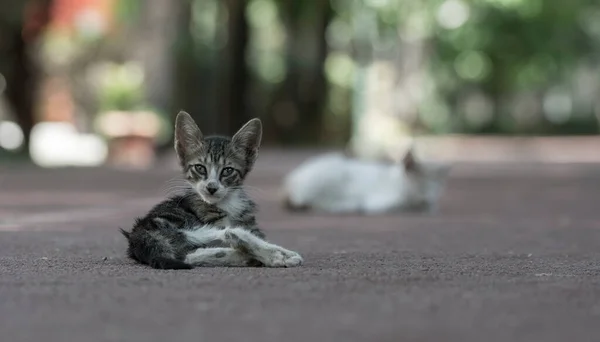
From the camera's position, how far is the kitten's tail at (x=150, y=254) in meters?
6.45

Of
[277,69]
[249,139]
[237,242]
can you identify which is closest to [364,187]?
[249,139]

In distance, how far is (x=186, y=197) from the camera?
7.06 m

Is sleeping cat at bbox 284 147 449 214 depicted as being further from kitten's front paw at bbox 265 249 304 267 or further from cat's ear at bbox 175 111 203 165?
kitten's front paw at bbox 265 249 304 267

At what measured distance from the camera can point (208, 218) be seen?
6.97m

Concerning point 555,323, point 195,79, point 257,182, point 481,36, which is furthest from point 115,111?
point 555,323

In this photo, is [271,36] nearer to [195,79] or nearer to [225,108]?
[195,79]

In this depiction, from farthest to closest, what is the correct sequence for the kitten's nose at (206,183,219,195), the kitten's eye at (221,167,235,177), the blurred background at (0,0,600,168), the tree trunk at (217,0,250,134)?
1. the tree trunk at (217,0,250,134)
2. the blurred background at (0,0,600,168)
3. the kitten's eye at (221,167,235,177)
4. the kitten's nose at (206,183,219,195)

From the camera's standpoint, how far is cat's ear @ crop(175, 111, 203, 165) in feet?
23.2

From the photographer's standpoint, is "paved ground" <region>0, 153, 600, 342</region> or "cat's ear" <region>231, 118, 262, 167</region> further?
"cat's ear" <region>231, 118, 262, 167</region>

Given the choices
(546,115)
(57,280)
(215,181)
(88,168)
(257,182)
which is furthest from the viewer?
(546,115)

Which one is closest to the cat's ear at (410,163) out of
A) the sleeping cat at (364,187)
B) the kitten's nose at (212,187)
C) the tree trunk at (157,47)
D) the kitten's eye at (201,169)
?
the sleeping cat at (364,187)

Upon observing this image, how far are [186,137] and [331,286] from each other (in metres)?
1.73

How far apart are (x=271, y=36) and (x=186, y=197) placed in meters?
33.6

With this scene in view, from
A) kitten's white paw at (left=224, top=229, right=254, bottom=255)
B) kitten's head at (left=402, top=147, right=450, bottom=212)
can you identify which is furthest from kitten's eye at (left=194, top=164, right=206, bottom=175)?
kitten's head at (left=402, top=147, right=450, bottom=212)
